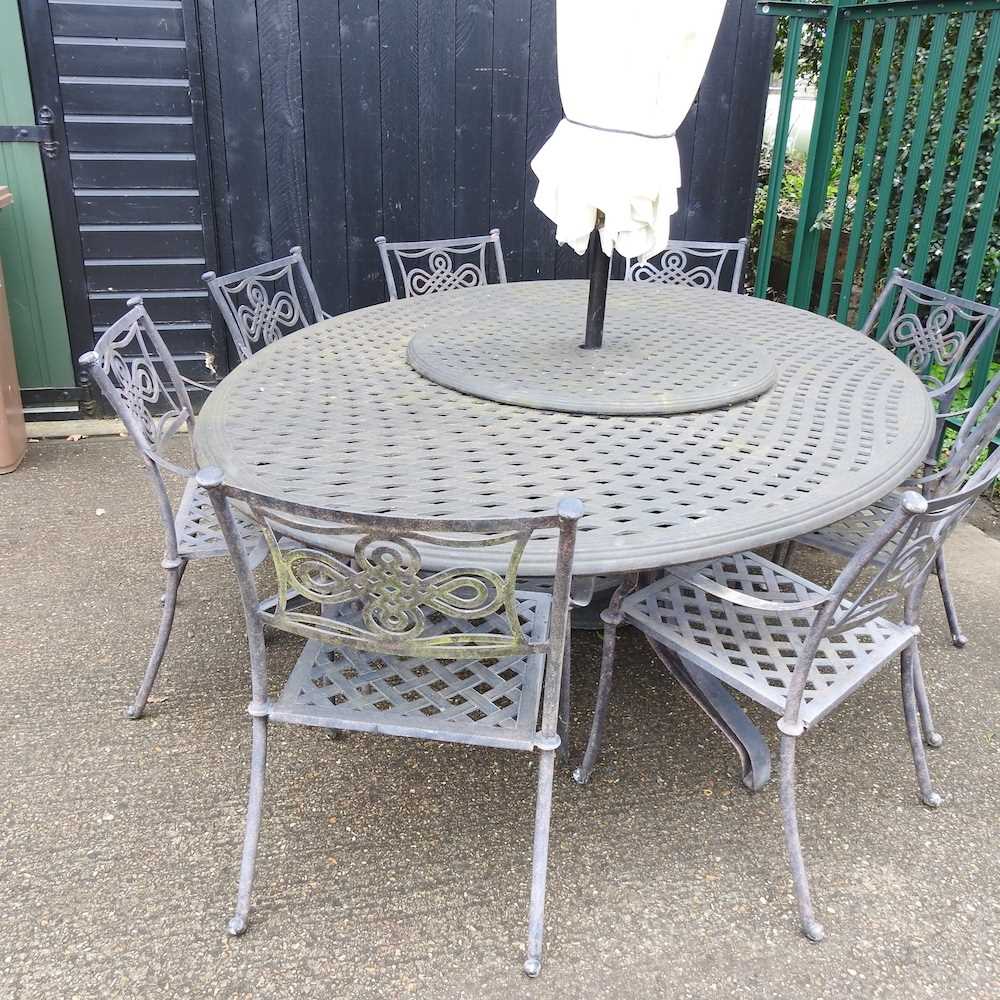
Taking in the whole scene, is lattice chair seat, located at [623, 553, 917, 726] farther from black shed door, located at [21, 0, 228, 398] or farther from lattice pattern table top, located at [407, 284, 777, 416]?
black shed door, located at [21, 0, 228, 398]

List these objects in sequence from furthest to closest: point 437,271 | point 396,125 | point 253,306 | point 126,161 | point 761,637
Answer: point 396,125 < point 126,161 < point 437,271 < point 253,306 < point 761,637

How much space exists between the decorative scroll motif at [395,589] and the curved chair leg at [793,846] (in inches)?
23.7

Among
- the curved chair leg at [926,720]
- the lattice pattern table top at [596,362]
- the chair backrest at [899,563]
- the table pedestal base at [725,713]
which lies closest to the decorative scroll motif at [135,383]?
the lattice pattern table top at [596,362]

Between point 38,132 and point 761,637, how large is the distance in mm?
3574

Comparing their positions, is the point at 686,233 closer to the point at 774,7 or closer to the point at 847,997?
the point at 774,7

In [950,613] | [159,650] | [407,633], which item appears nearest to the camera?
[407,633]

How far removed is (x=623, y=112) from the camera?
2076mm

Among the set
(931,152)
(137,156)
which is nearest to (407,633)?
(137,156)

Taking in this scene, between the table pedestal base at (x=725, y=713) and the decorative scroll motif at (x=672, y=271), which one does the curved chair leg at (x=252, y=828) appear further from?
the decorative scroll motif at (x=672, y=271)

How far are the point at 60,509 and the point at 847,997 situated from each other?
A: 303 cm

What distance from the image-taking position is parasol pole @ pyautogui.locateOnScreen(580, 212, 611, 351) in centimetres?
229

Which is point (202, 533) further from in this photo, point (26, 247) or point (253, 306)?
point (26, 247)

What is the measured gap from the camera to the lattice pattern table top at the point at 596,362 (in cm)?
212

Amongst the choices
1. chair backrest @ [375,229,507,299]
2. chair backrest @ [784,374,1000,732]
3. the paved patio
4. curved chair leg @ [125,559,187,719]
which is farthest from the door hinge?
chair backrest @ [784,374,1000,732]
